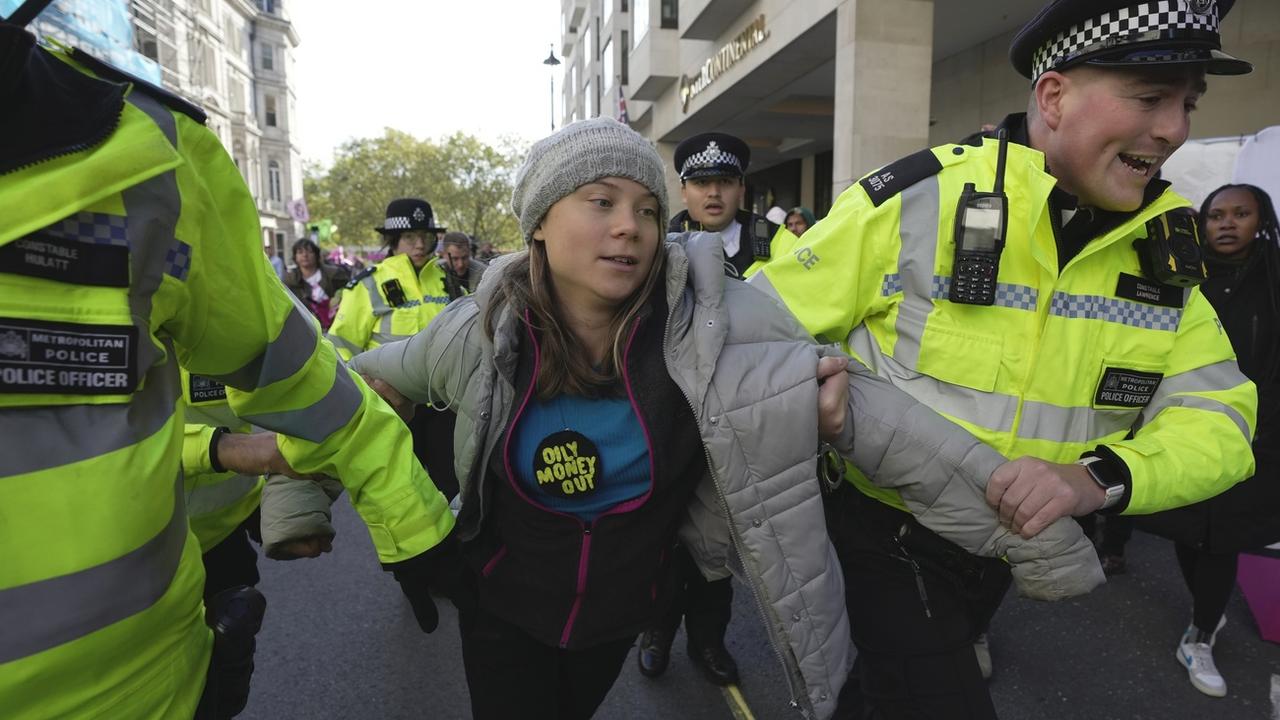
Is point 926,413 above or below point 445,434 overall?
above

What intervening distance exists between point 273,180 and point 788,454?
215 ft

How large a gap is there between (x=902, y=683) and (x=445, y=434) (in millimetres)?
3159

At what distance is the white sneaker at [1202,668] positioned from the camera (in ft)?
10.5

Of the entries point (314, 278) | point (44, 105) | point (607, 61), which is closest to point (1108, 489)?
point (44, 105)

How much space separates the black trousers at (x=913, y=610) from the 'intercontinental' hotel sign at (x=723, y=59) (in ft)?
39.8

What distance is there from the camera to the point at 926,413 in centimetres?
174

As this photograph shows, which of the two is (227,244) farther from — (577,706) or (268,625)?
(268,625)

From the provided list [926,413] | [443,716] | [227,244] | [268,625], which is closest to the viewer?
[227,244]

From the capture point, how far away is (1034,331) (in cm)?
183

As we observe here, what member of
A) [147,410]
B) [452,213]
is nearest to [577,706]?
[147,410]

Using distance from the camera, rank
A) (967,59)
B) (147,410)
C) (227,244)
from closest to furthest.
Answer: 1. (147,410)
2. (227,244)
3. (967,59)

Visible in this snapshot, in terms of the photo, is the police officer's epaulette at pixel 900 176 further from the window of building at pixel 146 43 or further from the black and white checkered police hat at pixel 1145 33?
the window of building at pixel 146 43

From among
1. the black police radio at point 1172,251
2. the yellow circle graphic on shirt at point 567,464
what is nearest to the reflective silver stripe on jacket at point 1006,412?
the black police radio at point 1172,251

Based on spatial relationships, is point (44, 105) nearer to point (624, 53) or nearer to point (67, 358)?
point (67, 358)
